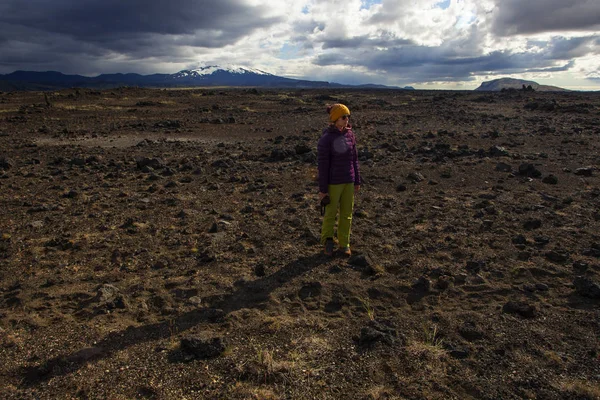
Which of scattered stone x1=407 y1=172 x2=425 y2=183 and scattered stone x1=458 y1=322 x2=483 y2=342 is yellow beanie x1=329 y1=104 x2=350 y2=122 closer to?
scattered stone x1=458 y1=322 x2=483 y2=342

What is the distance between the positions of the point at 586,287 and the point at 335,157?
3.42 meters

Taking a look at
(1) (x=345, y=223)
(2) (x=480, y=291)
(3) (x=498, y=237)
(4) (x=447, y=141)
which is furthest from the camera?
(4) (x=447, y=141)

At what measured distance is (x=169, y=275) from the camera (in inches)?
207

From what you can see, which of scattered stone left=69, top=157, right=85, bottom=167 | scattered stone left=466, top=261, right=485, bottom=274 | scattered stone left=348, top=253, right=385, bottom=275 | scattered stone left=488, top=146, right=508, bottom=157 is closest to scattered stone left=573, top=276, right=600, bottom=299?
scattered stone left=466, top=261, right=485, bottom=274

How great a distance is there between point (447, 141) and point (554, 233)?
10498 mm

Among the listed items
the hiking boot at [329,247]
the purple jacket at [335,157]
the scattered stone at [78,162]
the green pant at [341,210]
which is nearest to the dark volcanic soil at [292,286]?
the hiking boot at [329,247]

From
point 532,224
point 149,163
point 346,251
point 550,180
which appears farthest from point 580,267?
point 149,163

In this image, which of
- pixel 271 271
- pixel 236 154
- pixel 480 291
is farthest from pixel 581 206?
A: pixel 236 154

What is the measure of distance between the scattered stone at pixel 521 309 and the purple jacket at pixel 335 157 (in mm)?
2548

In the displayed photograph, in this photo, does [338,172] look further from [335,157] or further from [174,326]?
[174,326]

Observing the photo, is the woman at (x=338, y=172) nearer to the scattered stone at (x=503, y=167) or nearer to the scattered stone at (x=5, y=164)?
the scattered stone at (x=503, y=167)

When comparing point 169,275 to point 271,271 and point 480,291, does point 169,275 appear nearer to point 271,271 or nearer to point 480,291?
point 271,271

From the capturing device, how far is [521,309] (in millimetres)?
4258

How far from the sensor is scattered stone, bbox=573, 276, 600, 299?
15.0 ft
